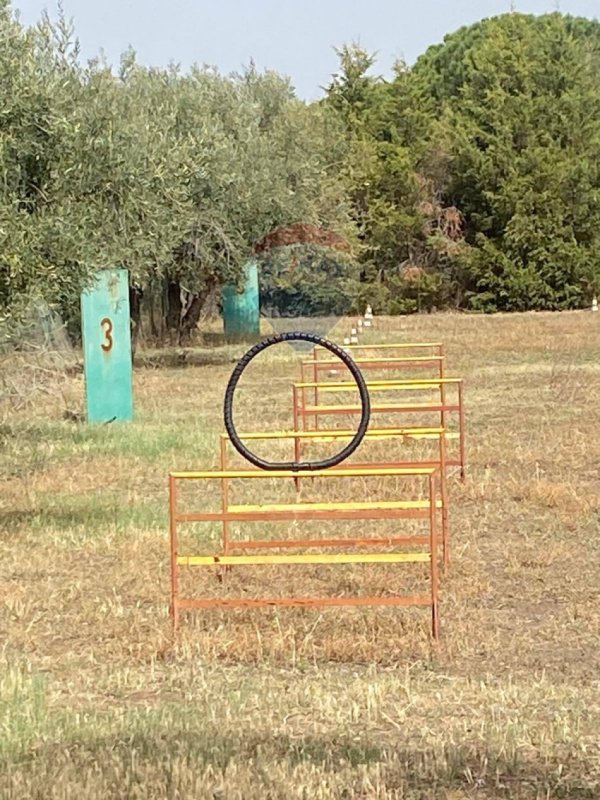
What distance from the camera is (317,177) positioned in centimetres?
3006

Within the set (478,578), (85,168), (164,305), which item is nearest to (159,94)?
(164,305)

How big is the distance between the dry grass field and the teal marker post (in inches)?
142

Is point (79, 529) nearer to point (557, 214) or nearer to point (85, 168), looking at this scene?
point (85, 168)

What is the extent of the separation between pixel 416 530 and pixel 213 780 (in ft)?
18.0

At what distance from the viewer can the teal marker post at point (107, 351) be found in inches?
660

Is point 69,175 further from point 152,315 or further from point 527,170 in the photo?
point 527,170

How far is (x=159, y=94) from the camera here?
82.1ft

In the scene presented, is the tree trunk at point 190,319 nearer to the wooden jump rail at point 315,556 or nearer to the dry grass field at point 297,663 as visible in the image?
the dry grass field at point 297,663

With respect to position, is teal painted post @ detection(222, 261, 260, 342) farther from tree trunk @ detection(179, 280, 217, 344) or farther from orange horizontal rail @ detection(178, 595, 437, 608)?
orange horizontal rail @ detection(178, 595, 437, 608)

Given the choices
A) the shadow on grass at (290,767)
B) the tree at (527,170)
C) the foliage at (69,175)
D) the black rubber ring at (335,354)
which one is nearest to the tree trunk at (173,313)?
the foliage at (69,175)

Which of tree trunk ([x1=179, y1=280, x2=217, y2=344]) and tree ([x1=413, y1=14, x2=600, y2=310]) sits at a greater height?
tree ([x1=413, y1=14, x2=600, y2=310])

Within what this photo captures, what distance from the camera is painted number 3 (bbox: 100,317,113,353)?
671 inches

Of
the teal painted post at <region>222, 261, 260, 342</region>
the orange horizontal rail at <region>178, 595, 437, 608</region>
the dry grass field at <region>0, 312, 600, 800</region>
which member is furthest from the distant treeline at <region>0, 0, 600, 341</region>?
the orange horizontal rail at <region>178, 595, 437, 608</region>

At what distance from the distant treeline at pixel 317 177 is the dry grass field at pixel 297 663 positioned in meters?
1.99
